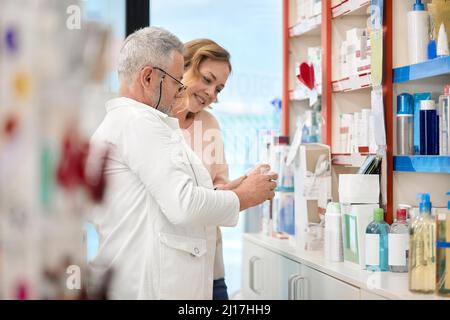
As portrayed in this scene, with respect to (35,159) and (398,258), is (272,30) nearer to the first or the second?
(398,258)

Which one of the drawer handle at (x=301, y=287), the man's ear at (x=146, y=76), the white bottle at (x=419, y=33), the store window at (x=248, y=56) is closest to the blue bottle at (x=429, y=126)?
the white bottle at (x=419, y=33)

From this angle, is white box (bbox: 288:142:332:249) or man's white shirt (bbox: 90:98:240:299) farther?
white box (bbox: 288:142:332:249)

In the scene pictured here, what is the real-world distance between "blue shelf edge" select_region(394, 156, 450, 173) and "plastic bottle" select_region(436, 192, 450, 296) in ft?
0.92

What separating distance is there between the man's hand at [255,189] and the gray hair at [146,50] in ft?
1.35

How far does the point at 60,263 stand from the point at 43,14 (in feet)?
0.71

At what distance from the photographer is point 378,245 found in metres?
1.83

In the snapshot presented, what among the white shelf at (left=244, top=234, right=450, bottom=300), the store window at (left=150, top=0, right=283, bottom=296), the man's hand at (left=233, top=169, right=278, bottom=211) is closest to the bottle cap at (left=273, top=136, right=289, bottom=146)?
the store window at (left=150, top=0, right=283, bottom=296)

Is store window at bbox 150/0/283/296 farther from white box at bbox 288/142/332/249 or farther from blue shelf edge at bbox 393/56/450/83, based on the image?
blue shelf edge at bbox 393/56/450/83

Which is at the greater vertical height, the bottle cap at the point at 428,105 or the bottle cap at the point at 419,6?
the bottle cap at the point at 419,6

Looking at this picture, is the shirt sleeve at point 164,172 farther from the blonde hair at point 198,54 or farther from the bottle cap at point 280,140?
the bottle cap at point 280,140

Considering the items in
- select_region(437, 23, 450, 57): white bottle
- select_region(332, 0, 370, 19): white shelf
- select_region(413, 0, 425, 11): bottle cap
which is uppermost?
select_region(332, 0, 370, 19): white shelf

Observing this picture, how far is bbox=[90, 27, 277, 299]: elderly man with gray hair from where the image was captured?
1347mm

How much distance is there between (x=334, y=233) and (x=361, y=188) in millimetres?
198

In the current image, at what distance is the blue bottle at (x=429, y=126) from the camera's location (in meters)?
1.84
